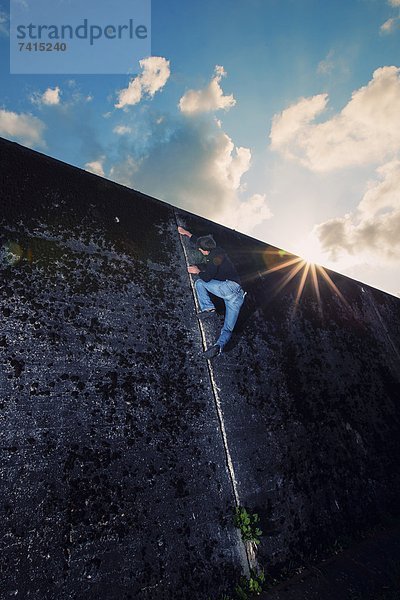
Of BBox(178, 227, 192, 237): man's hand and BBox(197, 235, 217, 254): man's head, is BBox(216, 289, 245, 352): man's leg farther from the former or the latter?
BBox(178, 227, 192, 237): man's hand

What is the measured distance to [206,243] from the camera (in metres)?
3.45

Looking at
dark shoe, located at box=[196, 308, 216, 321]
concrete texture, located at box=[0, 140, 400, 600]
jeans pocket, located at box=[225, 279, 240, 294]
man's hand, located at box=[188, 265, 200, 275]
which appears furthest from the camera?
jeans pocket, located at box=[225, 279, 240, 294]

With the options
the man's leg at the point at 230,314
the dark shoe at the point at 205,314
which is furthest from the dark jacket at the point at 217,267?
the dark shoe at the point at 205,314

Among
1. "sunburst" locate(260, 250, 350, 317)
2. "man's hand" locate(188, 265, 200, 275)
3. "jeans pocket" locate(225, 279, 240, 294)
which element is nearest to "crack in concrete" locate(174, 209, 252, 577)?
"man's hand" locate(188, 265, 200, 275)

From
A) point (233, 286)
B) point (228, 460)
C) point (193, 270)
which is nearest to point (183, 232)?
A: point (193, 270)

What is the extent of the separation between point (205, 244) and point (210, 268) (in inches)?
15.4

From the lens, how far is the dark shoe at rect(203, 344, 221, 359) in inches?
106

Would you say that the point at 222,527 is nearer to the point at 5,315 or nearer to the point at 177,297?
the point at 177,297

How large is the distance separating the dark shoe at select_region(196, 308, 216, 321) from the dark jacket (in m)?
0.36

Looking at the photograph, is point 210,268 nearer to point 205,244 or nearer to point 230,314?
point 205,244

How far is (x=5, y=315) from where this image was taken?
1967 mm

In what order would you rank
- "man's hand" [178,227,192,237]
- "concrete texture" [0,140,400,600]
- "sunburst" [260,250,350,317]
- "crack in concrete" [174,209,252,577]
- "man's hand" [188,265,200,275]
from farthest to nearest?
"sunburst" [260,250,350,317] → "man's hand" [178,227,192,237] → "man's hand" [188,265,200,275] → "crack in concrete" [174,209,252,577] → "concrete texture" [0,140,400,600]

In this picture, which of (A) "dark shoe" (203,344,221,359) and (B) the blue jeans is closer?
(A) "dark shoe" (203,344,221,359)

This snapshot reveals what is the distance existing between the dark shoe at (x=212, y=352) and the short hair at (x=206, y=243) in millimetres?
1196
